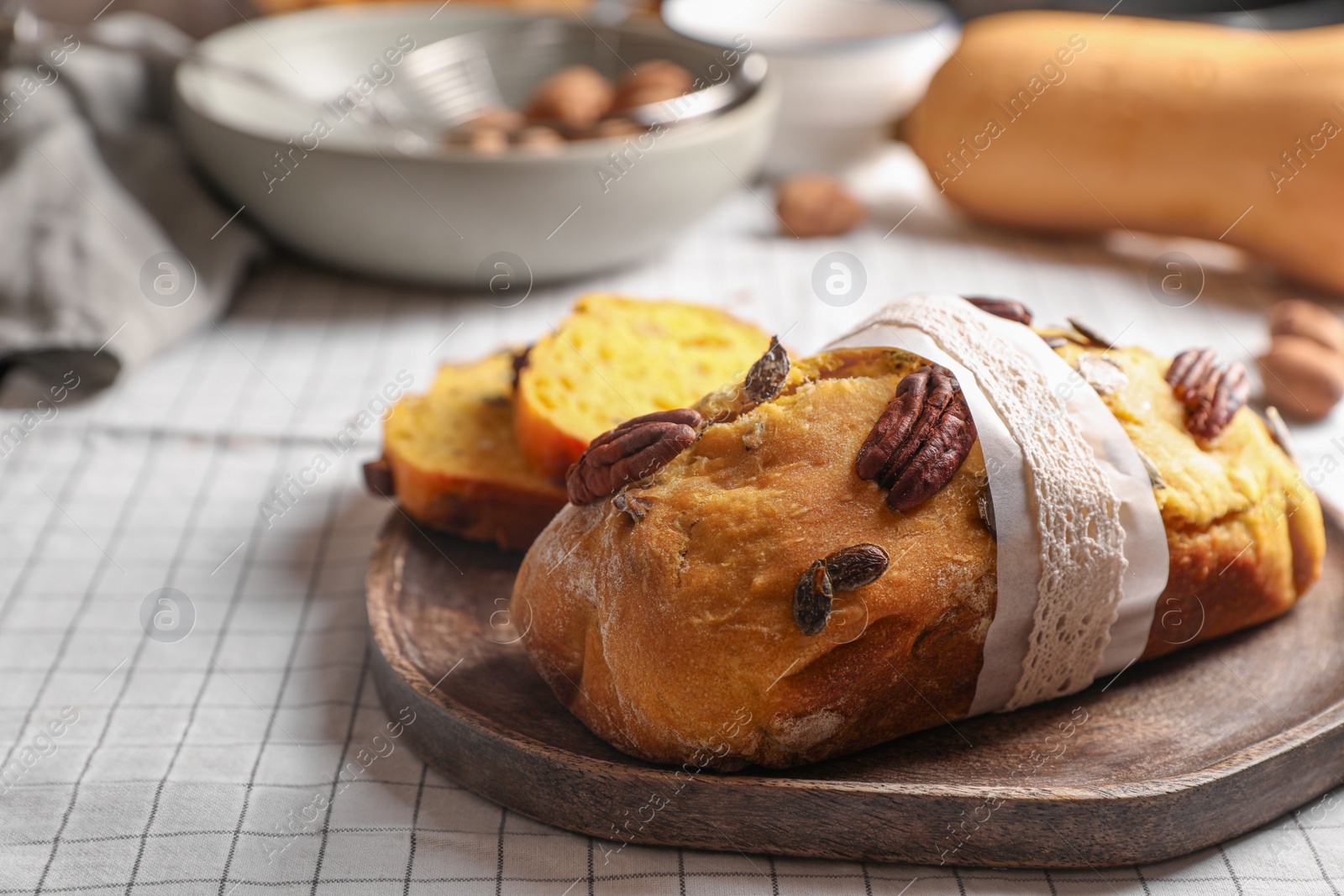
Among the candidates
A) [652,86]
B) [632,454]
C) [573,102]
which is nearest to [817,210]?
[652,86]

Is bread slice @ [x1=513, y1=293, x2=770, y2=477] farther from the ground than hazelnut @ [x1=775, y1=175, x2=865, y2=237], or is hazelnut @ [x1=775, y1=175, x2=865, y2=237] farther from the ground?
bread slice @ [x1=513, y1=293, x2=770, y2=477]

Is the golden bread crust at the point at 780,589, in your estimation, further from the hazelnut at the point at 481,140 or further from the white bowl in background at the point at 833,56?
the white bowl in background at the point at 833,56

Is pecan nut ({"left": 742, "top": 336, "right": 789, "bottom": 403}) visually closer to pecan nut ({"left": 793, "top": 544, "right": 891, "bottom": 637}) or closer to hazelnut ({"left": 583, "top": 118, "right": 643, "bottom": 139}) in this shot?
pecan nut ({"left": 793, "top": 544, "right": 891, "bottom": 637})

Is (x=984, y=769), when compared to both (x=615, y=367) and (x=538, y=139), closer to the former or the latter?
(x=615, y=367)

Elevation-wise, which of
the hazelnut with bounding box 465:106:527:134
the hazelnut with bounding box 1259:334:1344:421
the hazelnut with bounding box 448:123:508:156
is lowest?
the hazelnut with bounding box 1259:334:1344:421

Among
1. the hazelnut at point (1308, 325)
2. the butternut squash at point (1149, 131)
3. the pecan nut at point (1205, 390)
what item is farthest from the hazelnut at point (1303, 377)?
the pecan nut at point (1205, 390)

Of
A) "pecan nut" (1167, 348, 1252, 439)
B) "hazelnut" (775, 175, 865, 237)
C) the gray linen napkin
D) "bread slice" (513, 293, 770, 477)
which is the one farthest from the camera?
"hazelnut" (775, 175, 865, 237)

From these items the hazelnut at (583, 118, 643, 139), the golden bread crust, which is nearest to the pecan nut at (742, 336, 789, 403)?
the golden bread crust
